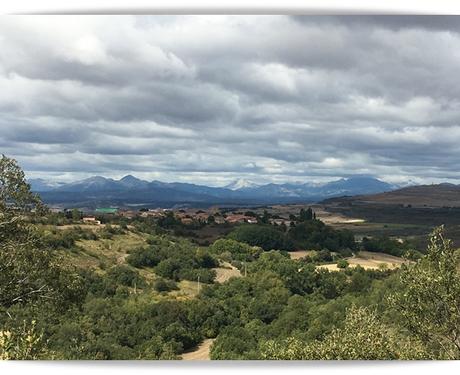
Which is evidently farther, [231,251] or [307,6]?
[231,251]

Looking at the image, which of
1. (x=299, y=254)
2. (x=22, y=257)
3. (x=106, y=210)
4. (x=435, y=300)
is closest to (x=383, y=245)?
(x=299, y=254)

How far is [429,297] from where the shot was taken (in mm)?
19656

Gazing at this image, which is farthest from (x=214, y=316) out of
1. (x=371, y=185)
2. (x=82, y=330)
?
(x=371, y=185)

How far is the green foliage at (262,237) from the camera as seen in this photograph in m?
63.1

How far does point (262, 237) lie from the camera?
212ft

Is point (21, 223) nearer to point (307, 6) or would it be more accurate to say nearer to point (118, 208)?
point (307, 6)

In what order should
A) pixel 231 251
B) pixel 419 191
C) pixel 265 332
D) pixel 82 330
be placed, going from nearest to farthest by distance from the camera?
pixel 82 330
pixel 265 332
pixel 419 191
pixel 231 251

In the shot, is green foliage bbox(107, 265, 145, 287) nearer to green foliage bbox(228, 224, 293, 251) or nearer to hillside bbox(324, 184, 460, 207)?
green foliage bbox(228, 224, 293, 251)

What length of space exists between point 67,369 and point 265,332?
2608 cm

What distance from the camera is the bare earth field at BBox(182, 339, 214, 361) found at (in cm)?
3572

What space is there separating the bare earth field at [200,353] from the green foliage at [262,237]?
75.1 ft

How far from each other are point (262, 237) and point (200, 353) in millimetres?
29010

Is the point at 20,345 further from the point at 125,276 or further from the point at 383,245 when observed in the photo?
the point at 125,276

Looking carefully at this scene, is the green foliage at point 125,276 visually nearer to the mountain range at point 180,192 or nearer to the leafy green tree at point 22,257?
the mountain range at point 180,192
